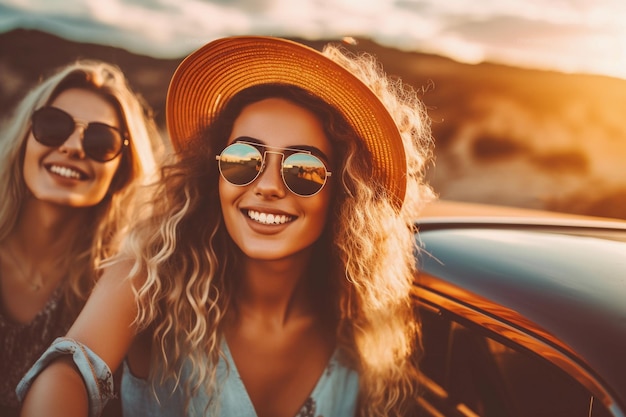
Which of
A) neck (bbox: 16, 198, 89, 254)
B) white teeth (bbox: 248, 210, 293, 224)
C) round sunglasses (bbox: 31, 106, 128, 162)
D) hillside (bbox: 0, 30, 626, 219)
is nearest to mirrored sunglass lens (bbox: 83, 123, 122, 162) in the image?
round sunglasses (bbox: 31, 106, 128, 162)

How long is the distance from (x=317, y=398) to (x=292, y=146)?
0.94 metres

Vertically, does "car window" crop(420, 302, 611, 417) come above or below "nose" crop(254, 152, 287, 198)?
below

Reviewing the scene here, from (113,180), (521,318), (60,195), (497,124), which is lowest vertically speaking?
(521,318)

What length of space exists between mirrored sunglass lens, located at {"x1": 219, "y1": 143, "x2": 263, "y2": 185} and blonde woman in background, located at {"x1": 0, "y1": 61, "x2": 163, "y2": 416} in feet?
3.25

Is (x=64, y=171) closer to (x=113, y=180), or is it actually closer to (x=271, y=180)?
(x=113, y=180)

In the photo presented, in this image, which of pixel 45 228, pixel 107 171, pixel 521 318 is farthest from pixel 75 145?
pixel 521 318

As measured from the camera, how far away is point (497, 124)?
39.6 ft

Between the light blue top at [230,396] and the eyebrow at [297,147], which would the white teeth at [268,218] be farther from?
the light blue top at [230,396]

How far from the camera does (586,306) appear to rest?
1.37 metres

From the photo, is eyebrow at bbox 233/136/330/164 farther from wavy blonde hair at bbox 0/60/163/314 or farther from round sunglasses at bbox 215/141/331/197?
wavy blonde hair at bbox 0/60/163/314

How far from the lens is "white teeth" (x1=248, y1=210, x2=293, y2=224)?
76.5 inches

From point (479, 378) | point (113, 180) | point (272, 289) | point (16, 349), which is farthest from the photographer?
point (113, 180)

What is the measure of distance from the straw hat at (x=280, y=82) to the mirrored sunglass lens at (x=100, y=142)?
2.06ft

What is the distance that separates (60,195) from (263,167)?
4.17 feet
